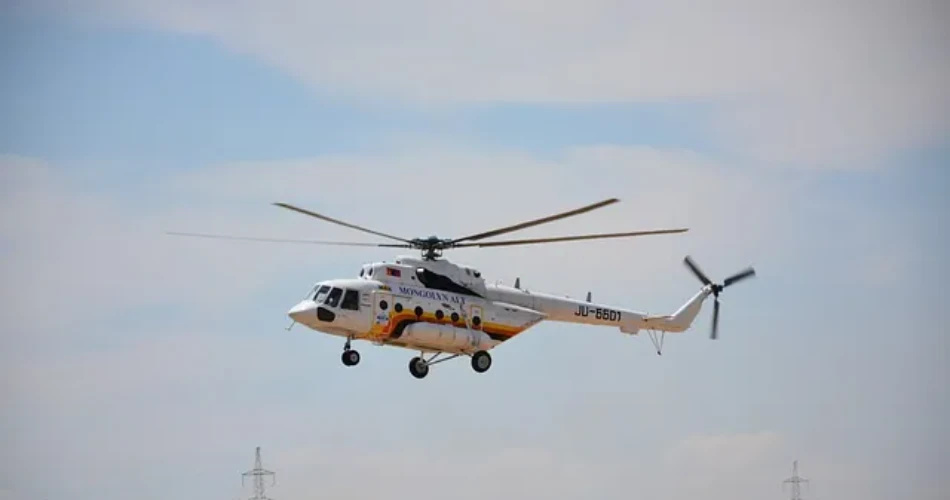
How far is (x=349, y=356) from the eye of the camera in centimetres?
7488

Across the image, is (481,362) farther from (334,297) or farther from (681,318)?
(681,318)

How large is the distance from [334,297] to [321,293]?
20.7 inches

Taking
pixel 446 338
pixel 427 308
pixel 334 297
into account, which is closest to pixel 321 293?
pixel 334 297

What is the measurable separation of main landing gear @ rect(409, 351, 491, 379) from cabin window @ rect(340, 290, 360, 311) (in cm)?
453

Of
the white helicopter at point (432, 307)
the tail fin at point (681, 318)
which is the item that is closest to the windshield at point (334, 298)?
the white helicopter at point (432, 307)

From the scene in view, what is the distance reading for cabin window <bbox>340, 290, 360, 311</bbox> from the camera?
244 feet

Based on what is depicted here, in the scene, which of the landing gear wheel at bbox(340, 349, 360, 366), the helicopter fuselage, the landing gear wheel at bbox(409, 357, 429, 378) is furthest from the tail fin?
the landing gear wheel at bbox(340, 349, 360, 366)

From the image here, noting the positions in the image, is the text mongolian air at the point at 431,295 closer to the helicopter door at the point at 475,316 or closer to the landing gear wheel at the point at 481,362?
the helicopter door at the point at 475,316

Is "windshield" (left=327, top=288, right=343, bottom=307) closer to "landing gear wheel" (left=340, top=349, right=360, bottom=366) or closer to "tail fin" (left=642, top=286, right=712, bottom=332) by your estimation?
"landing gear wheel" (left=340, top=349, right=360, bottom=366)

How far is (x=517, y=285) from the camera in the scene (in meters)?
80.4

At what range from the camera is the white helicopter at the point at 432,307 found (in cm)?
7425

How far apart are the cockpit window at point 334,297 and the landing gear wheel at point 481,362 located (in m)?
7.14

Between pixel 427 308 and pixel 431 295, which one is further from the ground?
pixel 431 295

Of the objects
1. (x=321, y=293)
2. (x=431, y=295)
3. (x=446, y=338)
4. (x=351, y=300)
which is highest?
(x=431, y=295)
